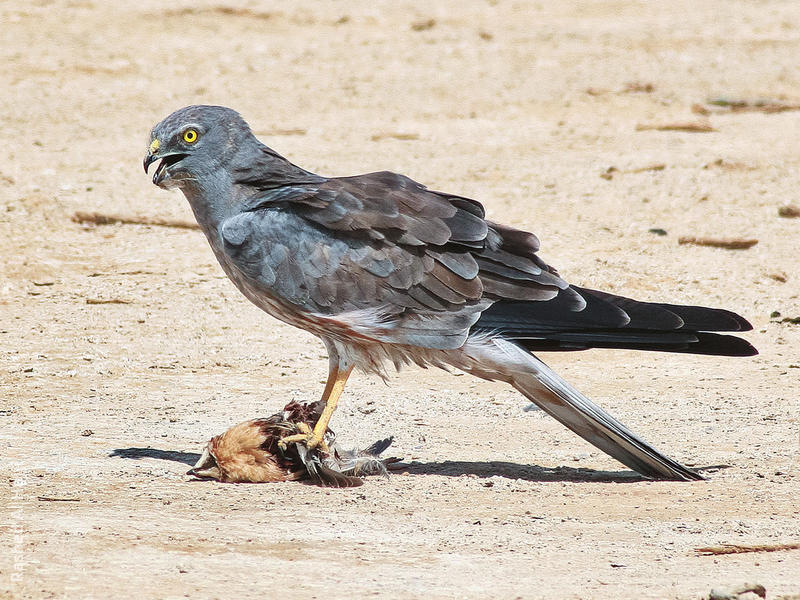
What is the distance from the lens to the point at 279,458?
567 cm

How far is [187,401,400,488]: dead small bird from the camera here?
18.1ft

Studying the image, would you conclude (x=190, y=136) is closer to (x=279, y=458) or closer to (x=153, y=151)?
(x=153, y=151)

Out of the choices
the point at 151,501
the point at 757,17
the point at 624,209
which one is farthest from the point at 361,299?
the point at 757,17

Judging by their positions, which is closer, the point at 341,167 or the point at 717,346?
the point at 717,346

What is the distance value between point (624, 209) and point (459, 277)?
194 inches

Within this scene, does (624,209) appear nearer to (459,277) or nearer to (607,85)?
(607,85)

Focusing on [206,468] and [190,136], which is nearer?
[206,468]

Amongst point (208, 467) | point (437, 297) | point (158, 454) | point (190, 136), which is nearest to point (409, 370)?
point (437, 297)

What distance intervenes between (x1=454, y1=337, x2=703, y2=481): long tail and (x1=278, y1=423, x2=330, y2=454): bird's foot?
0.71 meters

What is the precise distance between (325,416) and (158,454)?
82cm

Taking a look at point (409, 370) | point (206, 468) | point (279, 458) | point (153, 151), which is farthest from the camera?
point (409, 370)

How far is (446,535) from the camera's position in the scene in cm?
476

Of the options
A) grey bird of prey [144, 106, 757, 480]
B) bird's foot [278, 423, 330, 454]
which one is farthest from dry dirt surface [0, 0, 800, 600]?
grey bird of prey [144, 106, 757, 480]

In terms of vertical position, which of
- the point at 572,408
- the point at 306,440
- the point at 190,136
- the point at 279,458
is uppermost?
the point at 190,136
